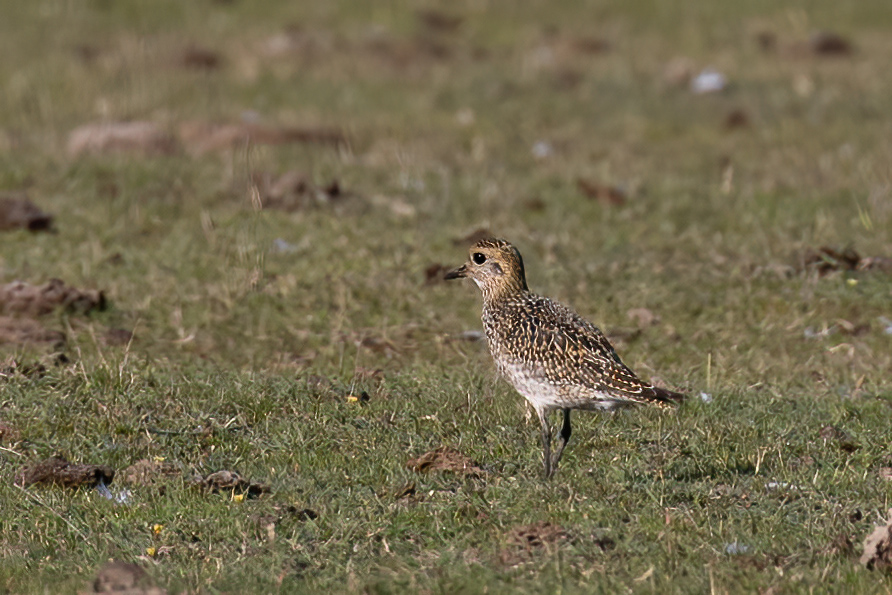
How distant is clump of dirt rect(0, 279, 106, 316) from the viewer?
382 inches

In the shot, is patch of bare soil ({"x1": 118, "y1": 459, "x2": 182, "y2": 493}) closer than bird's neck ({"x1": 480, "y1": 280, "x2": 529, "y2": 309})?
Yes

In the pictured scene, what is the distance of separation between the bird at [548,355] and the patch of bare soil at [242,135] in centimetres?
709

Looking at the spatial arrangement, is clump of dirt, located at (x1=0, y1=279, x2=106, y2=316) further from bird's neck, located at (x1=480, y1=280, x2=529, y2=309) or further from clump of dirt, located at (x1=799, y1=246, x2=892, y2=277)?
clump of dirt, located at (x1=799, y1=246, x2=892, y2=277)

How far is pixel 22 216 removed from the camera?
11484 mm

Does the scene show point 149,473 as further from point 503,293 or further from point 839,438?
point 839,438

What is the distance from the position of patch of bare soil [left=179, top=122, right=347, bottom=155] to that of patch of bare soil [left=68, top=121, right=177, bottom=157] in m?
0.30

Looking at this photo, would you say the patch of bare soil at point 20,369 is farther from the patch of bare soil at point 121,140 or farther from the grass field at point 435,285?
the patch of bare soil at point 121,140

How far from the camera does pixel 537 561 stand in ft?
19.2

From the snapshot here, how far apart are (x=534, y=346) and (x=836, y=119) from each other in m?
10.3

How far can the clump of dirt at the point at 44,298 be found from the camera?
9695 mm

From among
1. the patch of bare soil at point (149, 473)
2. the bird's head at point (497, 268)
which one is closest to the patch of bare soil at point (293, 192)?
the bird's head at point (497, 268)

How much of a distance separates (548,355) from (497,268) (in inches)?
38.8

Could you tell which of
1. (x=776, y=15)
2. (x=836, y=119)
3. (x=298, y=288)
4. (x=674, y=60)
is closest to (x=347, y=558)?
(x=298, y=288)

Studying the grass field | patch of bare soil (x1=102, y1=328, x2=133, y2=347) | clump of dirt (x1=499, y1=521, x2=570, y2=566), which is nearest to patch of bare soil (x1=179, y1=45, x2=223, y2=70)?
the grass field
